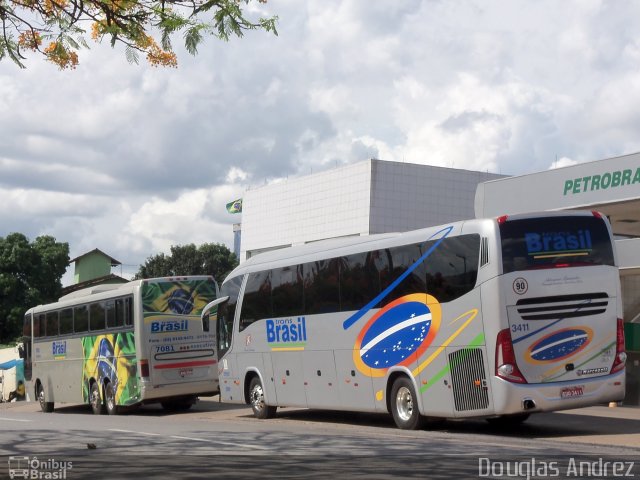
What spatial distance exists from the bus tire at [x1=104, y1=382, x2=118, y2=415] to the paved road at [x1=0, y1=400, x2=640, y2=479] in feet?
17.3

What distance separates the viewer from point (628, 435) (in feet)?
Result: 56.4

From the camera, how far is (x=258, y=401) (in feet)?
79.8

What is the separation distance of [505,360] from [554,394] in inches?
39.4

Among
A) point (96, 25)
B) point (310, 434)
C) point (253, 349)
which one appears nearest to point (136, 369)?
point (253, 349)

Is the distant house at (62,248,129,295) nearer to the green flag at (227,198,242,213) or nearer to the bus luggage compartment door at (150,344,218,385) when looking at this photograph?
the green flag at (227,198,242,213)

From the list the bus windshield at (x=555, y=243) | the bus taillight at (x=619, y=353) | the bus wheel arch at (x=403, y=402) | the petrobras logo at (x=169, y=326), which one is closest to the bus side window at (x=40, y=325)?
the petrobras logo at (x=169, y=326)

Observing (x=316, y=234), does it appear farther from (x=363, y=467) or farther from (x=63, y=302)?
(x=363, y=467)

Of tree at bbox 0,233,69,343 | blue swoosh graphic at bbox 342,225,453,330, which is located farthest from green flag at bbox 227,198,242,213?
blue swoosh graphic at bbox 342,225,453,330

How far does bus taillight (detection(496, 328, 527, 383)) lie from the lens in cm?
1658

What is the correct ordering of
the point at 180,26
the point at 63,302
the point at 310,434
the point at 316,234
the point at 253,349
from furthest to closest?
1. the point at 316,234
2. the point at 63,302
3. the point at 253,349
4. the point at 310,434
5. the point at 180,26

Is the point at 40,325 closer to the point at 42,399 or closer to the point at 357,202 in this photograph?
the point at 42,399

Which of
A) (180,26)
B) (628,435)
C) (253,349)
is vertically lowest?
(628,435)

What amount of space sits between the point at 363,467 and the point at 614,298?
7146mm

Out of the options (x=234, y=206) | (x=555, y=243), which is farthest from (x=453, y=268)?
(x=234, y=206)
